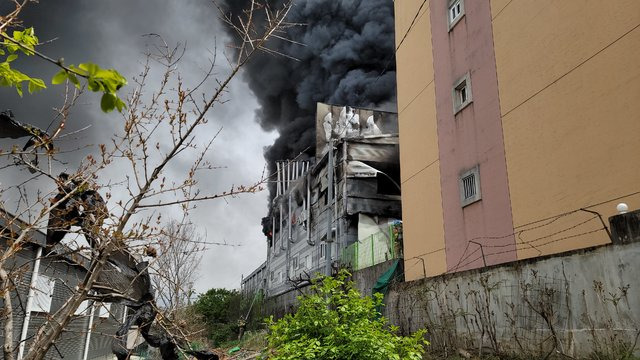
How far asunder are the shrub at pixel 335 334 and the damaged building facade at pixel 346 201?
400 inches

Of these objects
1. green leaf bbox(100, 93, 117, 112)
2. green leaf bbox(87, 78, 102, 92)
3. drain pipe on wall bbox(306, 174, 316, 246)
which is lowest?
green leaf bbox(100, 93, 117, 112)

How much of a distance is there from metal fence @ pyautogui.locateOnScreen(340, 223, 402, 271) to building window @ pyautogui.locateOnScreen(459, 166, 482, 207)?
550 centimetres

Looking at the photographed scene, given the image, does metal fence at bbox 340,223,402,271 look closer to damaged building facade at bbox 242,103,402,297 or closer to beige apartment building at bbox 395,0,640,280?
damaged building facade at bbox 242,103,402,297

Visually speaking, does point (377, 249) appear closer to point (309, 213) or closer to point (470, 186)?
point (470, 186)

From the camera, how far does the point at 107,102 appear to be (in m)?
2.02

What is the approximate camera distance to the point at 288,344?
5.96 meters

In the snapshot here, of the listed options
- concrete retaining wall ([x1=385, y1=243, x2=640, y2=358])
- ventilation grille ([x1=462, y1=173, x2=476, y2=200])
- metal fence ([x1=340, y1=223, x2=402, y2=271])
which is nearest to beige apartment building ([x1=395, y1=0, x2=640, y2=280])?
ventilation grille ([x1=462, y1=173, x2=476, y2=200])

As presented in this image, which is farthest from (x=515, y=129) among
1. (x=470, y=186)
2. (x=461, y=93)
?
(x=461, y=93)

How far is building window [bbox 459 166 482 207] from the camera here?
42.9 feet

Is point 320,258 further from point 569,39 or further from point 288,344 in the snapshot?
point 288,344

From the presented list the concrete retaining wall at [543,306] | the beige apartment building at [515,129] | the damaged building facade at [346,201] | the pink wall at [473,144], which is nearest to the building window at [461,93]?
the beige apartment building at [515,129]

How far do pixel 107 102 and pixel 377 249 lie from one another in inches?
721

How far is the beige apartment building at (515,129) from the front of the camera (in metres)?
9.14

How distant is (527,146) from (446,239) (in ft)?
13.2
